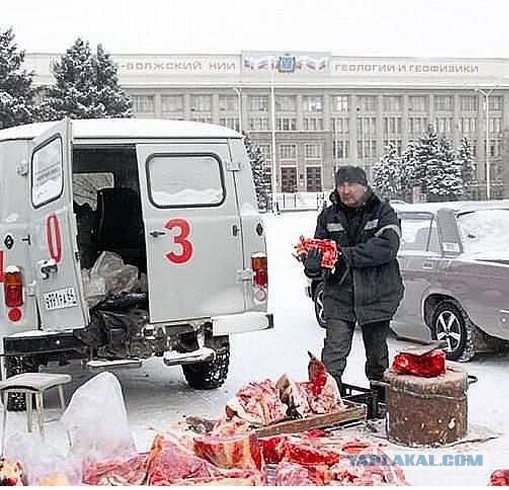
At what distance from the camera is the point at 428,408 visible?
18.4 feet

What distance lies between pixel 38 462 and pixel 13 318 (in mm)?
3046

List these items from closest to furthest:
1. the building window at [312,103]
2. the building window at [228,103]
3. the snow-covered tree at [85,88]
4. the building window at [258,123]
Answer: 1. the snow-covered tree at [85,88]
2. the building window at [228,103]
3. the building window at [258,123]
4. the building window at [312,103]

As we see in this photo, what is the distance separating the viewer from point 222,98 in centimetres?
7888

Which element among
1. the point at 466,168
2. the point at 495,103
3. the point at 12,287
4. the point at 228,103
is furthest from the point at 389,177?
the point at 12,287

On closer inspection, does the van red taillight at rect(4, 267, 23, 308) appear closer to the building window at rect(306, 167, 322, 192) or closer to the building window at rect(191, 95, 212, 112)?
the building window at rect(191, 95, 212, 112)

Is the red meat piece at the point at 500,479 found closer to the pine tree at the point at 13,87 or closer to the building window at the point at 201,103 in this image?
the pine tree at the point at 13,87

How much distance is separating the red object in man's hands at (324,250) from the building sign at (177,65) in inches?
2753

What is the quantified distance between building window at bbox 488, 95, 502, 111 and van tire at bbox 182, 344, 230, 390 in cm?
8005

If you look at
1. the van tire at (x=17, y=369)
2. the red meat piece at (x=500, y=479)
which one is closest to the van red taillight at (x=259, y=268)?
the van tire at (x=17, y=369)

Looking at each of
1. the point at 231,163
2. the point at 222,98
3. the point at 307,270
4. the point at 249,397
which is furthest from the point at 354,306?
the point at 222,98

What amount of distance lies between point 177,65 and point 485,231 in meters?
69.1

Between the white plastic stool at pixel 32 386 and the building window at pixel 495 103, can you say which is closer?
the white plastic stool at pixel 32 386

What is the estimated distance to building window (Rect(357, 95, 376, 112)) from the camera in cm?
8344

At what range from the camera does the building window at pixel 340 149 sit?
84625 mm
